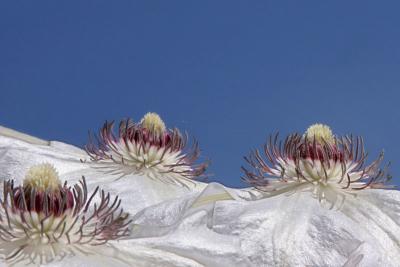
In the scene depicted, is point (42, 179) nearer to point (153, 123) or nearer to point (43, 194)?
point (43, 194)

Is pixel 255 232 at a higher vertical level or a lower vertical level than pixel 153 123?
lower

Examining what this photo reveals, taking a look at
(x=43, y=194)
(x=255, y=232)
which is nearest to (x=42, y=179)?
(x=43, y=194)

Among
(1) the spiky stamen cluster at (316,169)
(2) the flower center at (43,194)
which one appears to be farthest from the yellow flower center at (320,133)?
(2) the flower center at (43,194)

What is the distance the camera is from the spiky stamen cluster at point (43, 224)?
3.36ft

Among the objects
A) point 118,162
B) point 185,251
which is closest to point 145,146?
point 118,162

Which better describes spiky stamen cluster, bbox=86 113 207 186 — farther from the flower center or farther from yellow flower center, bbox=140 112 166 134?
the flower center

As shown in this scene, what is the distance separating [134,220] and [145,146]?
1.23 feet

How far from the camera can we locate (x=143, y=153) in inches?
60.2

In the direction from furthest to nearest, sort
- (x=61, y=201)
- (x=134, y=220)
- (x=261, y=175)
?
(x=261, y=175)
(x=134, y=220)
(x=61, y=201)

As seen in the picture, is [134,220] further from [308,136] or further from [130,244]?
[308,136]

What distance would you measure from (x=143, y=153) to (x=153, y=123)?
7cm

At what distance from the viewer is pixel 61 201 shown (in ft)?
3.44

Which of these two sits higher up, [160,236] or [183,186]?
[183,186]

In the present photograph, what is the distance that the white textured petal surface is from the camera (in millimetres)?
1045
